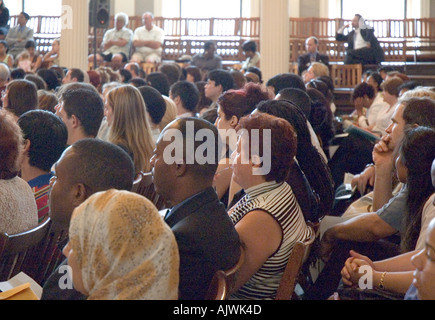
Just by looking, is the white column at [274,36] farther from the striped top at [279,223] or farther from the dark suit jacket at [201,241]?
the dark suit jacket at [201,241]

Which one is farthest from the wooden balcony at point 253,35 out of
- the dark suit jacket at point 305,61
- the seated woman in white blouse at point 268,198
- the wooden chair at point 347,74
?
the seated woman in white blouse at point 268,198

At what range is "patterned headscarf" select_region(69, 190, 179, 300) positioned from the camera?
145 centimetres

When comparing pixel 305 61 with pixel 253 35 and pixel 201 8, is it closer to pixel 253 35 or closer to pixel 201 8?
pixel 253 35

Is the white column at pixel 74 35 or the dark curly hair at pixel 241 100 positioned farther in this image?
the white column at pixel 74 35

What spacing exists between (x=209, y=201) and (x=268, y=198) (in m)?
0.39

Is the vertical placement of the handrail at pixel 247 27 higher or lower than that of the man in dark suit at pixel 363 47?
higher

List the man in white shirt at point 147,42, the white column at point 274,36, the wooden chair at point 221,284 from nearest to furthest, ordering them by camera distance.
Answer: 1. the wooden chair at point 221,284
2. the white column at point 274,36
3. the man in white shirt at point 147,42

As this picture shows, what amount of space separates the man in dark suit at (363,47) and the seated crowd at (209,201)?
7.81 m

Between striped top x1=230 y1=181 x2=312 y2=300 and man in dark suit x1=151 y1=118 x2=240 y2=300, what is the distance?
0.78 ft

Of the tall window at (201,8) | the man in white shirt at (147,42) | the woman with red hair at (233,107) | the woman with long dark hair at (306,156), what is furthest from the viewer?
the tall window at (201,8)

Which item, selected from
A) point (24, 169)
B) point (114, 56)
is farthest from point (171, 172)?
point (114, 56)

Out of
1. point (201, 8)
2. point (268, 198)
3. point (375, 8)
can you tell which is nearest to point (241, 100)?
point (268, 198)

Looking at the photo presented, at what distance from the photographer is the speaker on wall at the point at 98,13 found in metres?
10.7

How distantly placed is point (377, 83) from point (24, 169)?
22.9 feet
